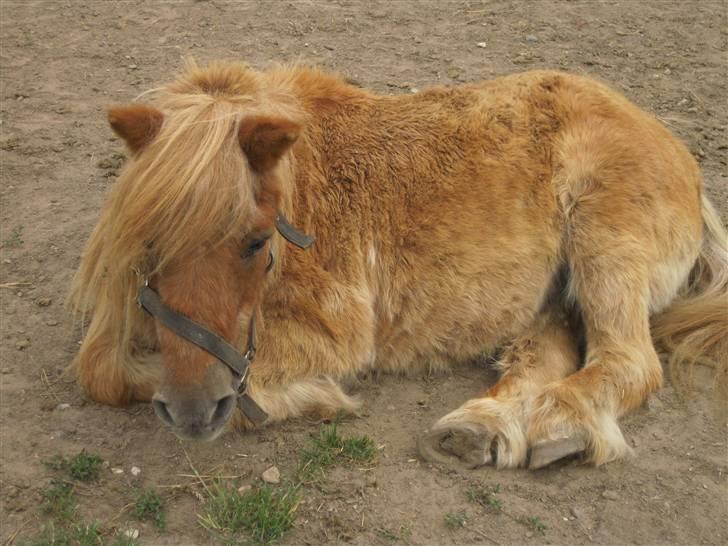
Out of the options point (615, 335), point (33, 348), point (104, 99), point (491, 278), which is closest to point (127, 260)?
point (33, 348)

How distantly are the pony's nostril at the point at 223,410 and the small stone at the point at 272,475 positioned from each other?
66 cm

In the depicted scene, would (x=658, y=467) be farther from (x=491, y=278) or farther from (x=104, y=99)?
(x=104, y=99)

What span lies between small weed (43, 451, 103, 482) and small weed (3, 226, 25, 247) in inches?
83.3

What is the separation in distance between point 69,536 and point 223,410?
866 mm

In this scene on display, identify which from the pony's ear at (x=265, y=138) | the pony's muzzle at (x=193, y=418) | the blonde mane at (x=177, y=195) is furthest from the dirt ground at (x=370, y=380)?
the pony's ear at (x=265, y=138)

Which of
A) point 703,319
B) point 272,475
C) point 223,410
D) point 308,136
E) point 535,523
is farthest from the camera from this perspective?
point 703,319

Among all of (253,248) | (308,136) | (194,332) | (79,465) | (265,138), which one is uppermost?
(265,138)

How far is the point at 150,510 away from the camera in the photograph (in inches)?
135

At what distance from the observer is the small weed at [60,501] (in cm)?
338

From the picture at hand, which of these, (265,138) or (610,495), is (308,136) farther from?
(610,495)

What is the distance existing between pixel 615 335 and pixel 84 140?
4.54 m

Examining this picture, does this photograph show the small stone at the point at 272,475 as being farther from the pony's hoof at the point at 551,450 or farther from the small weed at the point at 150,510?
the pony's hoof at the point at 551,450

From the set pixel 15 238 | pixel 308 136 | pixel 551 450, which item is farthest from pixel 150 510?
pixel 15 238

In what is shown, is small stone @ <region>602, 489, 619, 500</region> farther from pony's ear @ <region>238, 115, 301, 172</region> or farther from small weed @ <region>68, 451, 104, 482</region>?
small weed @ <region>68, 451, 104, 482</region>
